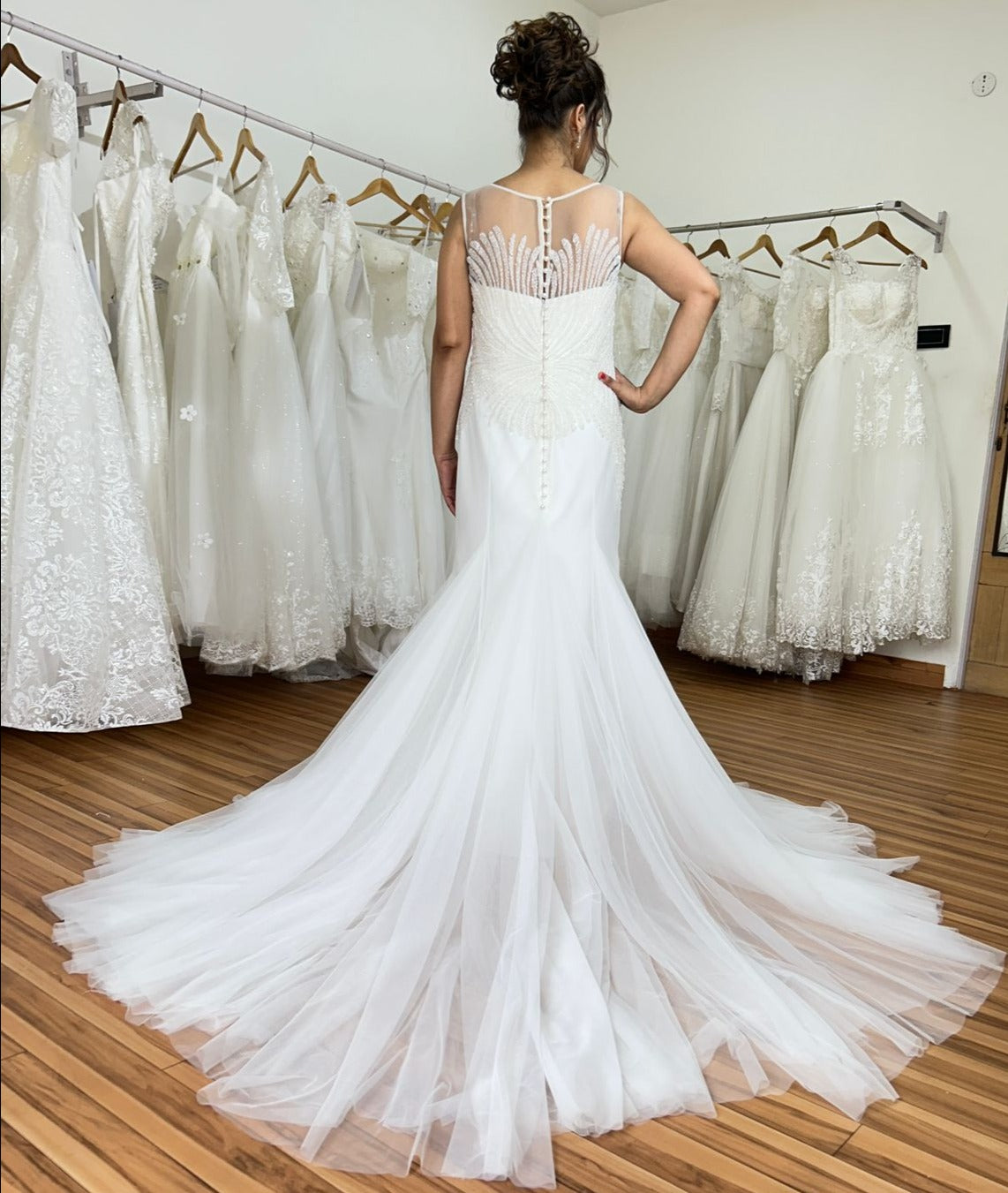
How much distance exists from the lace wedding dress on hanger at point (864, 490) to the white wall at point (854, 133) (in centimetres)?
30

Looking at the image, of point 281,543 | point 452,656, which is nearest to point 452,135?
point 281,543

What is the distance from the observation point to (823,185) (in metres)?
5.09

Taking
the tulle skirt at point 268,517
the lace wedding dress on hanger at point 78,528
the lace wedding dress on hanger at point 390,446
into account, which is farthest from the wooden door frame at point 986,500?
the lace wedding dress on hanger at point 78,528

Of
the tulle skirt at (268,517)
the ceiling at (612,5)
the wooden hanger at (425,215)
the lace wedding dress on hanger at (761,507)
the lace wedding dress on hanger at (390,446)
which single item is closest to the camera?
the tulle skirt at (268,517)

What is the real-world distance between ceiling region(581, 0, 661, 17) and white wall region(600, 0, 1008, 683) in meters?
0.04

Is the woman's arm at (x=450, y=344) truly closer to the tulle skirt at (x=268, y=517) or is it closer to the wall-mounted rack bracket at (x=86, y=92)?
the tulle skirt at (x=268, y=517)

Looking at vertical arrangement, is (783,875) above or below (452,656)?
below

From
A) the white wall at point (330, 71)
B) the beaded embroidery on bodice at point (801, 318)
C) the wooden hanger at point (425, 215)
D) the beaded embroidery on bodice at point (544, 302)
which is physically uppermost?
the white wall at point (330, 71)

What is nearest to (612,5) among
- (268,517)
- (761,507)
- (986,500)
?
(761,507)

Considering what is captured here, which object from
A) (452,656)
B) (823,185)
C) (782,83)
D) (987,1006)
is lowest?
(987,1006)

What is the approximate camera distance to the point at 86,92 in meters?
3.54

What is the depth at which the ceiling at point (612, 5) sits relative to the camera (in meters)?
5.62

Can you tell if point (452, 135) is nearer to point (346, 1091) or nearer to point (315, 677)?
point (315, 677)

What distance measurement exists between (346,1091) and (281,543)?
238 centimetres
